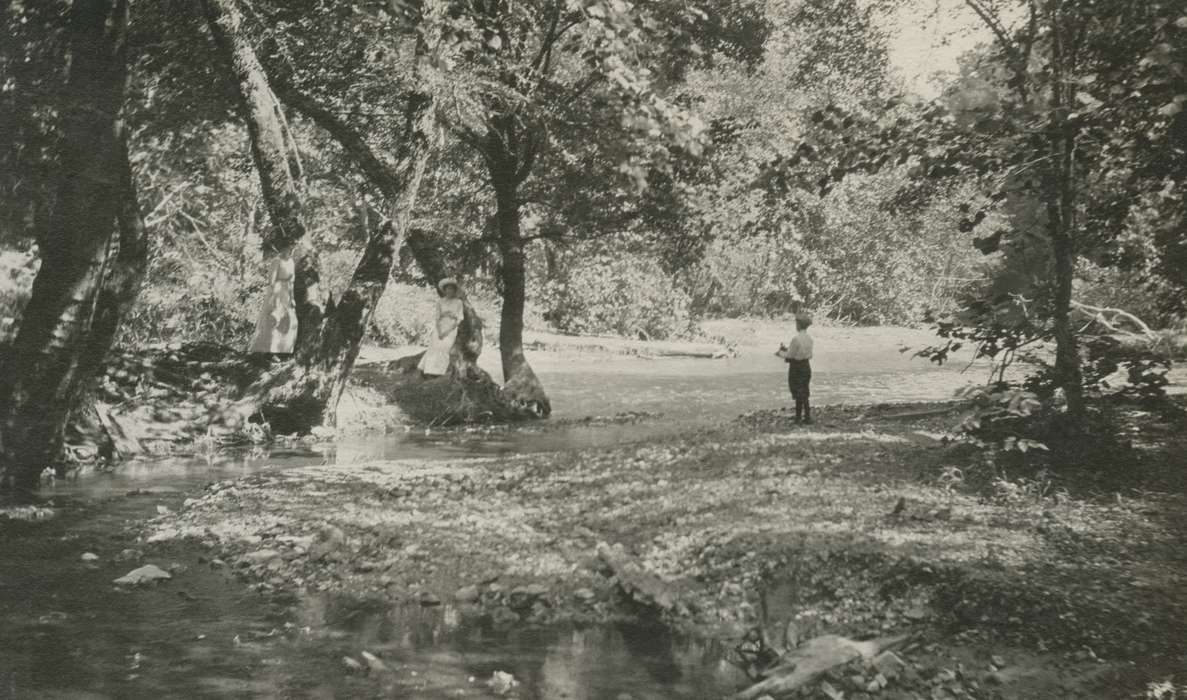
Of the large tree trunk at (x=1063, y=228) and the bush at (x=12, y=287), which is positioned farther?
the bush at (x=12, y=287)

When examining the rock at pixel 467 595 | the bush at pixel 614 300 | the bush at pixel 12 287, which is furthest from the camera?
the bush at pixel 614 300

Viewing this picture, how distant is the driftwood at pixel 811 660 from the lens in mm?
5164

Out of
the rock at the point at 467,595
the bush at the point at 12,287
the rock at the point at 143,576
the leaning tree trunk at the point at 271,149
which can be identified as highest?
the leaning tree trunk at the point at 271,149

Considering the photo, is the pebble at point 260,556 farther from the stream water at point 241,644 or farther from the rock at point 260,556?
the stream water at point 241,644

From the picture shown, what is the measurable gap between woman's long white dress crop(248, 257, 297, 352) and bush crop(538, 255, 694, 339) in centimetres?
1867

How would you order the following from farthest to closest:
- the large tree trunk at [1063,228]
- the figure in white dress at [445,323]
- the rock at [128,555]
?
the figure in white dress at [445,323] < the large tree trunk at [1063,228] < the rock at [128,555]

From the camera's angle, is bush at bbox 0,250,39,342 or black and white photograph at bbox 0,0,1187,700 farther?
bush at bbox 0,250,39,342

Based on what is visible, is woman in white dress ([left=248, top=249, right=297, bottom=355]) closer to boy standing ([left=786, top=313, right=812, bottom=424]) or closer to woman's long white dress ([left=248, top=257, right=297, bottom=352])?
woman's long white dress ([left=248, top=257, right=297, bottom=352])

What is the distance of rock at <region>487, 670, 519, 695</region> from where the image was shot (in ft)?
17.2

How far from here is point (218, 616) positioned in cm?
635

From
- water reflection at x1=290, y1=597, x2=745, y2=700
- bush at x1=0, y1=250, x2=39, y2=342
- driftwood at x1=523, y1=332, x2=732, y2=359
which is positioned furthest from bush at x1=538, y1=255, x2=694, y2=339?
water reflection at x1=290, y1=597, x2=745, y2=700

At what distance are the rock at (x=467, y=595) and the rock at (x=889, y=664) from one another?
298 centimetres

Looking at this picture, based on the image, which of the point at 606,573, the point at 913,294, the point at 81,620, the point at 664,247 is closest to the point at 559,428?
the point at 664,247

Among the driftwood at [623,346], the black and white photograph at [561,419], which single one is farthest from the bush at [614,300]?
the black and white photograph at [561,419]
